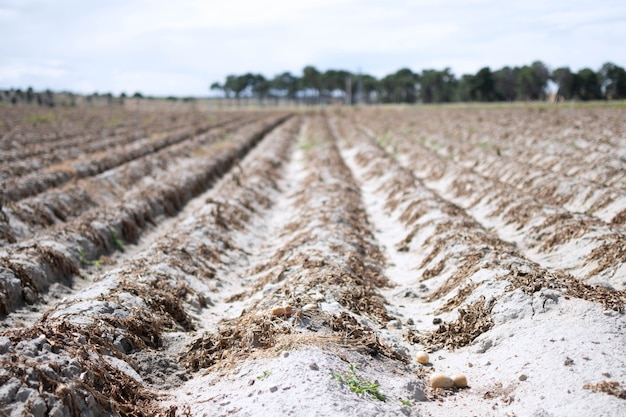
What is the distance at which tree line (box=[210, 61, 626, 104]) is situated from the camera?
66.4 meters

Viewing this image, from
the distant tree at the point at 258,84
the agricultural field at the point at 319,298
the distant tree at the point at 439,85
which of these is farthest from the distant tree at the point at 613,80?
the distant tree at the point at 258,84

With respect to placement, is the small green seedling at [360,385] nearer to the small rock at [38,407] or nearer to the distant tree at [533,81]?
the small rock at [38,407]

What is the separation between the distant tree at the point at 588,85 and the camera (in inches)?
2608

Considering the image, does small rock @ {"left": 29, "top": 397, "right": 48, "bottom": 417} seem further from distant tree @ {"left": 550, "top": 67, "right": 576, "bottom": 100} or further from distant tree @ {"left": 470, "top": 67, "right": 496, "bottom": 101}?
distant tree @ {"left": 470, "top": 67, "right": 496, "bottom": 101}

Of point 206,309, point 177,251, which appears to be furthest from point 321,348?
point 177,251

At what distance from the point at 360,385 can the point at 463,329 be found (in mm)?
2030

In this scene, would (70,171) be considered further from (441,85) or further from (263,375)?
(441,85)

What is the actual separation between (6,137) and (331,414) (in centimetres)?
2857

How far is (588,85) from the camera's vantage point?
2633 inches

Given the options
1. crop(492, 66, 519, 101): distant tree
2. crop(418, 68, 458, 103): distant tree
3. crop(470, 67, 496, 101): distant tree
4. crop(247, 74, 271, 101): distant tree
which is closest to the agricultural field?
crop(470, 67, 496, 101): distant tree

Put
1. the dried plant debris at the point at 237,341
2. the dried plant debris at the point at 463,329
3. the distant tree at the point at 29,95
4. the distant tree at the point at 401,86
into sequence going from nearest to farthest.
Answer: the dried plant debris at the point at 237,341 → the dried plant debris at the point at 463,329 → the distant tree at the point at 29,95 → the distant tree at the point at 401,86

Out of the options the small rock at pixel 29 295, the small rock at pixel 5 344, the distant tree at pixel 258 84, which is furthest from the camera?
the distant tree at pixel 258 84

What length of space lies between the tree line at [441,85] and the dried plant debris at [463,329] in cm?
5083

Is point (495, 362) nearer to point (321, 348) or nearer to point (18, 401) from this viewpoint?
point (321, 348)
